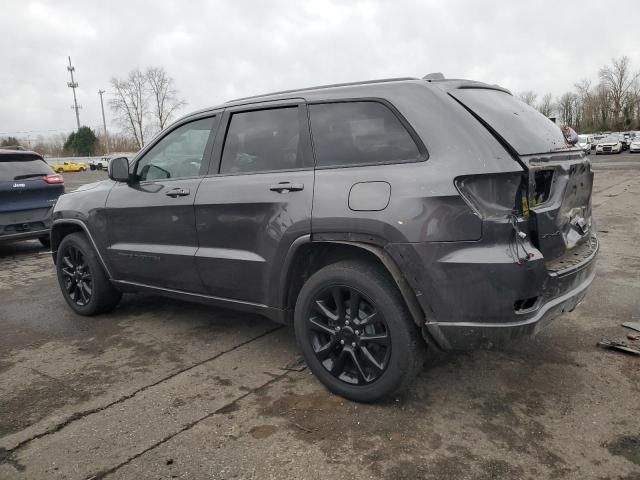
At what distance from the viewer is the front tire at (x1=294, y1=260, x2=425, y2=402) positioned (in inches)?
109

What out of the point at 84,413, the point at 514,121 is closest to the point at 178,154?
the point at 84,413

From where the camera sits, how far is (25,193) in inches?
308

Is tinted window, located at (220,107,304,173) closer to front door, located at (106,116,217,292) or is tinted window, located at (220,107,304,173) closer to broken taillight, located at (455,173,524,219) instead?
front door, located at (106,116,217,292)

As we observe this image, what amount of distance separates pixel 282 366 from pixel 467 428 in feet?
4.41

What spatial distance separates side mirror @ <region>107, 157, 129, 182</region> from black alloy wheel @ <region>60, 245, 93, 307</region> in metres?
0.99

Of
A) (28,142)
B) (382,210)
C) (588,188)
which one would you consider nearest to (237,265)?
(382,210)

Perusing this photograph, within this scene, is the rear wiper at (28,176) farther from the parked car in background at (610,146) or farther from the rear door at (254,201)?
the parked car in background at (610,146)

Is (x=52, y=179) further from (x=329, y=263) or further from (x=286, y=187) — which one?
(x=329, y=263)

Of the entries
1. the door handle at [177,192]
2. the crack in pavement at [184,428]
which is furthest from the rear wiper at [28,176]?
the crack in pavement at [184,428]

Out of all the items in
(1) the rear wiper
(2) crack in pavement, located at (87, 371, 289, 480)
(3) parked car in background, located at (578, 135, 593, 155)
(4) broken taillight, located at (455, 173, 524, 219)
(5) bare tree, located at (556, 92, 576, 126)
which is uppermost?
(5) bare tree, located at (556, 92, 576, 126)

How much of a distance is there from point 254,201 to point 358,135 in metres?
0.79

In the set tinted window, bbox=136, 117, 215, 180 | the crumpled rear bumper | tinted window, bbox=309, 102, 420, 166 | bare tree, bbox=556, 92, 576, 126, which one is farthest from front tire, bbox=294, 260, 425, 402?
bare tree, bbox=556, 92, 576, 126

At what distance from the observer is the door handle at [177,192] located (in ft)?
12.2

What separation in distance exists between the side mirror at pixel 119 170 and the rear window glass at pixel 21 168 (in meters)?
4.61
